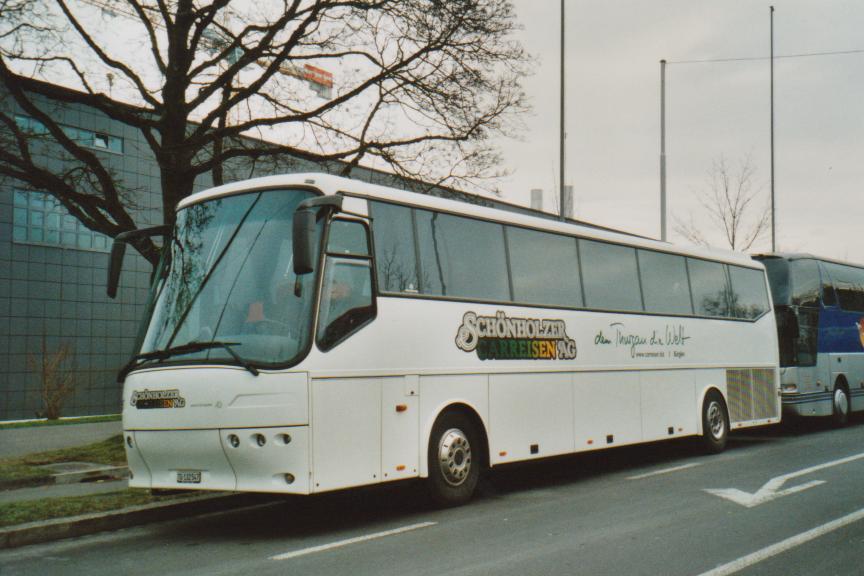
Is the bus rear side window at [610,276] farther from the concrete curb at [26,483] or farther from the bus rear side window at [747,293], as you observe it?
the concrete curb at [26,483]

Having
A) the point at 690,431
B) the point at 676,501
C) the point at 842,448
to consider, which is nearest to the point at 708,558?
the point at 676,501

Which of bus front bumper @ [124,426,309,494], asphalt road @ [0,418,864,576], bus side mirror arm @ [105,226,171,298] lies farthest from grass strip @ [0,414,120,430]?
bus front bumper @ [124,426,309,494]

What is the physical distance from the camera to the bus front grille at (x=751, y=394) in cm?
1622

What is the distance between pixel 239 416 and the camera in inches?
320

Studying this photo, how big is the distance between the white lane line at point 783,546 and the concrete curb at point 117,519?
18.6ft

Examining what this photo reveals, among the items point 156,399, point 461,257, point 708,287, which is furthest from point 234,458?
point 708,287

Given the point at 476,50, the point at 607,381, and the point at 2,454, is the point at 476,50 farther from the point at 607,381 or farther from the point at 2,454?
the point at 2,454

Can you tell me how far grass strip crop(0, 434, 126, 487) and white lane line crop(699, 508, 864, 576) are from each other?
8714 millimetres

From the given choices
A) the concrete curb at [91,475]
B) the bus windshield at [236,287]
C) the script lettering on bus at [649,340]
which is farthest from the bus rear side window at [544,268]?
the concrete curb at [91,475]

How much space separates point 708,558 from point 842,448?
373 inches

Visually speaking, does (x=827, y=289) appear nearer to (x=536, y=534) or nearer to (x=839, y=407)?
(x=839, y=407)

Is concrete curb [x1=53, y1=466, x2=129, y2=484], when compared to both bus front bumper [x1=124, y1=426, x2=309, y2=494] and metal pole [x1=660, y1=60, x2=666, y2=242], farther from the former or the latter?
metal pole [x1=660, y1=60, x2=666, y2=242]

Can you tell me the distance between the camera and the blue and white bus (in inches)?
741

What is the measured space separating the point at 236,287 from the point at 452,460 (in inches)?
122
